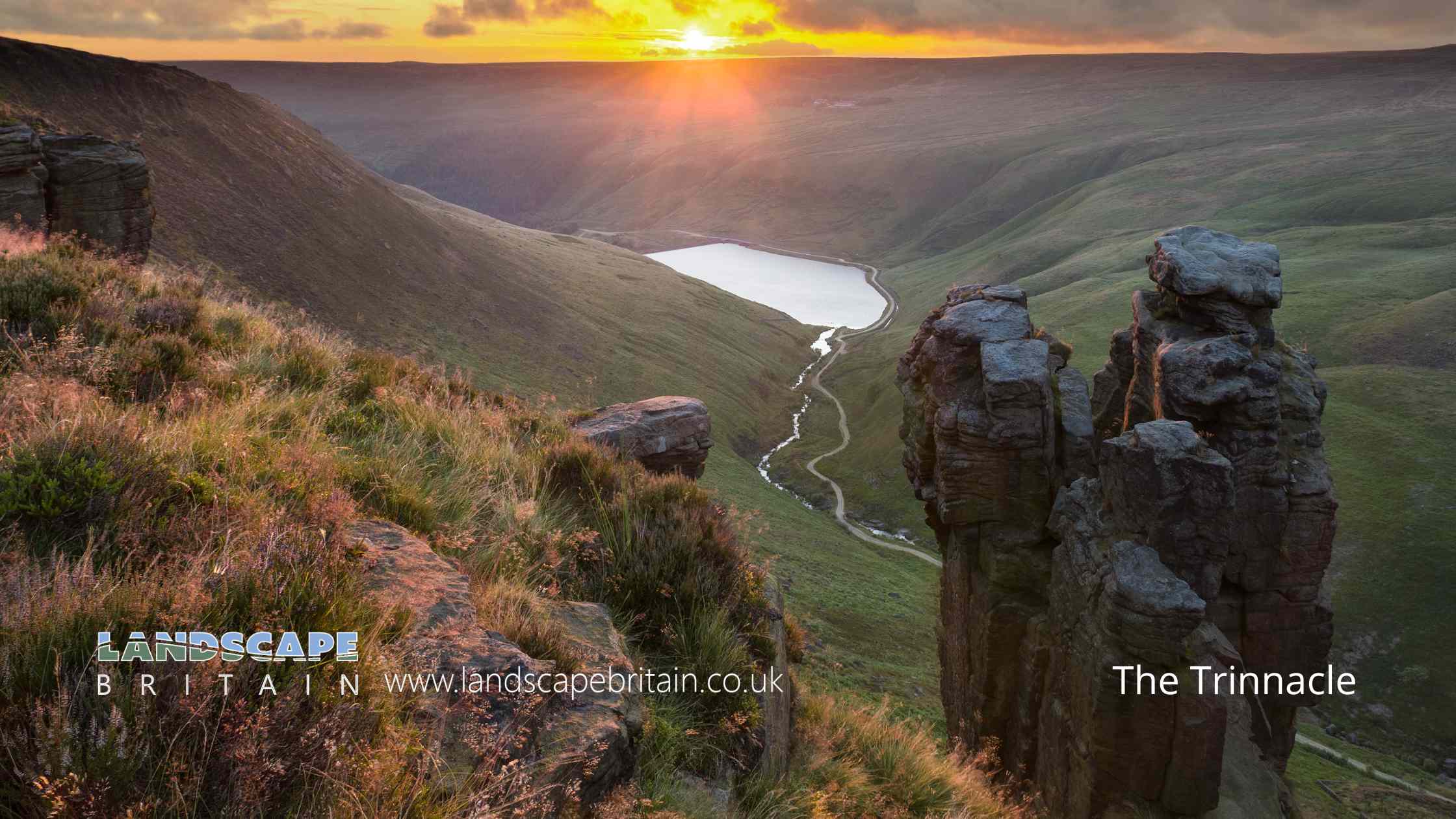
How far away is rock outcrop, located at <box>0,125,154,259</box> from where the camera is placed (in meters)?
23.8

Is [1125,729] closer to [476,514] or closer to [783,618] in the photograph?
[783,618]

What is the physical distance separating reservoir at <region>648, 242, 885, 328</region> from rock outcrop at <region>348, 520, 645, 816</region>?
5155 inches

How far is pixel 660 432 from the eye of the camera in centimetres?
1711

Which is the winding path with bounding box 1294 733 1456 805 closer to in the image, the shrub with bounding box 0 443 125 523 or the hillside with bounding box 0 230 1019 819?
the hillside with bounding box 0 230 1019 819

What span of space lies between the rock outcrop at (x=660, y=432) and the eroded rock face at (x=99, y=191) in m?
18.1

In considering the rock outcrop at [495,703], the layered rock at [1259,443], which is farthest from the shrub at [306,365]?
the layered rock at [1259,443]

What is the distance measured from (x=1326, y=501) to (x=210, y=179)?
198 feet

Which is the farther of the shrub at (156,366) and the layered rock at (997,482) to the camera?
the layered rock at (997,482)

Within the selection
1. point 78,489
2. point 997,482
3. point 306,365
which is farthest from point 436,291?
point 78,489

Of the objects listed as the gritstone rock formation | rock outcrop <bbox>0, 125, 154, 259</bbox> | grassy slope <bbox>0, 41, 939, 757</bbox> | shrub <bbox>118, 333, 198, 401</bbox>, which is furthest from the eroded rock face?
the gritstone rock formation

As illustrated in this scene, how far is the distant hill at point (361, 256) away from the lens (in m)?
50.2

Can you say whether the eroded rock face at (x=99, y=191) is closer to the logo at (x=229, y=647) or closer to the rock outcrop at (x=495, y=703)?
the rock outcrop at (x=495, y=703)

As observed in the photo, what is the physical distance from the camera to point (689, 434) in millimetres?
17641

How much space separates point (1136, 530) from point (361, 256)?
5718 centimetres
